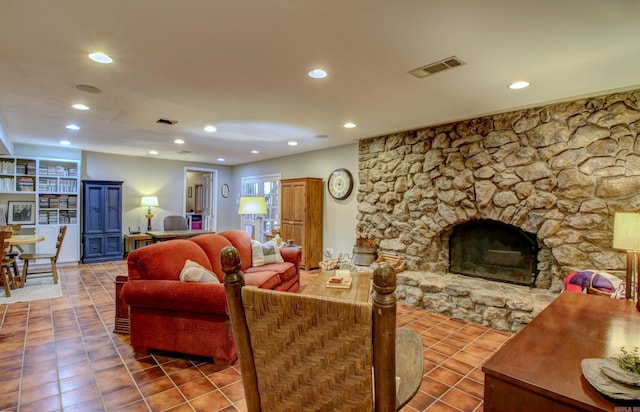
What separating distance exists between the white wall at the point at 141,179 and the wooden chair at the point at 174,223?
912mm

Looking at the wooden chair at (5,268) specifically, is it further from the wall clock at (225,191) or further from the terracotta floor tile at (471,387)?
the terracotta floor tile at (471,387)

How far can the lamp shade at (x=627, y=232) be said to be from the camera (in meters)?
2.32

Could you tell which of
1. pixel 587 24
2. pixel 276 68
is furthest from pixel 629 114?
pixel 276 68

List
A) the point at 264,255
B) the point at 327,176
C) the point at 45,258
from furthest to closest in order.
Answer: the point at 327,176, the point at 45,258, the point at 264,255

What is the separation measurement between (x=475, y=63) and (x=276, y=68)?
1.52m

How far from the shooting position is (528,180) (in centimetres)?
351

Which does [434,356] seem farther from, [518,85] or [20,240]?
[20,240]

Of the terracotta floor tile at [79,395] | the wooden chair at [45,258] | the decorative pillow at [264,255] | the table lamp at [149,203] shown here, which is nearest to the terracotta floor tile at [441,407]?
the terracotta floor tile at [79,395]

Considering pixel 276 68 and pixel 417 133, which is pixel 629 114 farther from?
pixel 276 68

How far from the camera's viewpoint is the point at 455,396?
7.23ft

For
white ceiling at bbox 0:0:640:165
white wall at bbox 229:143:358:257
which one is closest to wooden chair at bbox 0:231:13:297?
white ceiling at bbox 0:0:640:165

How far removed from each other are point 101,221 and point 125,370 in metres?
5.26

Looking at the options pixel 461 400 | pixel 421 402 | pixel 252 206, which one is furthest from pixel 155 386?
pixel 252 206

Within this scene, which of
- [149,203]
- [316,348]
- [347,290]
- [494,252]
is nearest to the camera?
[316,348]
